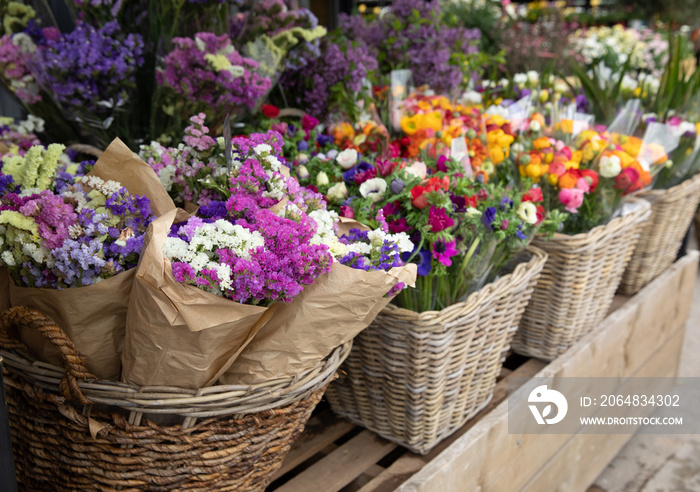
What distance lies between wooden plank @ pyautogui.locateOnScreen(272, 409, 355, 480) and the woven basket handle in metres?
0.55

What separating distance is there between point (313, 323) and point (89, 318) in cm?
28

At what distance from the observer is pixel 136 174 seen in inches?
33.3

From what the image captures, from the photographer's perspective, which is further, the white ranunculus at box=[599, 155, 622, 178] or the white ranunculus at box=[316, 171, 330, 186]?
the white ranunculus at box=[599, 155, 622, 178]

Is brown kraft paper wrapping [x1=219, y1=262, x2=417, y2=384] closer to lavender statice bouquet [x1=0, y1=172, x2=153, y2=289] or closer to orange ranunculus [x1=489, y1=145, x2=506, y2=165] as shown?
lavender statice bouquet [x1=0, y1=172, x2=153, y2=289]

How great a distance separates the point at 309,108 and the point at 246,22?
30cm

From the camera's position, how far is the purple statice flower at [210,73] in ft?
3.98

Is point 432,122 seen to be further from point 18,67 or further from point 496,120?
point 18,67

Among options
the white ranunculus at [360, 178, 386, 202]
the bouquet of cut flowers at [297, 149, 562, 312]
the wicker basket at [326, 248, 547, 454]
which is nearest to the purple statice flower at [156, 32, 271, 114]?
the bouquet of cut flowers at [297, 149, 562, 312]

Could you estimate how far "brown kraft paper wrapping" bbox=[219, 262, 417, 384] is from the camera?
0.76 meters

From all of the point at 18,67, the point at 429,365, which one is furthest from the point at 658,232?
the point at 18,67

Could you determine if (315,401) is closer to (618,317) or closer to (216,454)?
(216,454)

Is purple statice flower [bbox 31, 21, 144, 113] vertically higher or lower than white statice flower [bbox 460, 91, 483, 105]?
higher

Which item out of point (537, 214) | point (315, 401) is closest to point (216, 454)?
point (315, 401)

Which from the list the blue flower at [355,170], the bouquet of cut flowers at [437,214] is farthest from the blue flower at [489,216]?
the blue flower at [355,170]
